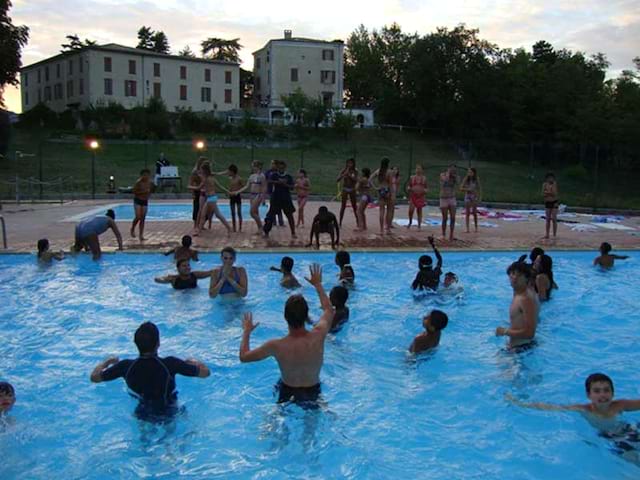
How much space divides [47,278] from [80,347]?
11.6ft

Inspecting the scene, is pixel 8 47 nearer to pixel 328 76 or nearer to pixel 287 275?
pixel 328 76

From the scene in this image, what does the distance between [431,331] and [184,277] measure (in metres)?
4.44

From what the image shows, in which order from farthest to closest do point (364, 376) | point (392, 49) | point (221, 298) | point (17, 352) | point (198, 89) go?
point (392, 49)
point (198, 89)
point (221, 298)
point (17, 352)
point (364, 376)

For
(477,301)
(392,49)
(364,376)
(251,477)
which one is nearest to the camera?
(251,477)

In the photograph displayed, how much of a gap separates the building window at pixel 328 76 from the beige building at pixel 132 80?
30.6 feet

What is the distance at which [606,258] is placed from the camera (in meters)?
11.9

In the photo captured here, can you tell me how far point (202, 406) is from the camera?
6004mm

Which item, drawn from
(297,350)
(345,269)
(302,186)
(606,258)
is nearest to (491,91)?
(302,186)

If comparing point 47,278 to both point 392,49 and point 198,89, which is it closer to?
point 198,89

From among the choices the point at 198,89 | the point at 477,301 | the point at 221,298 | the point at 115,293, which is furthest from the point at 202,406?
the point at 198,89

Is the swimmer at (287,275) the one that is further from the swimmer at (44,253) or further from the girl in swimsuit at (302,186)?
the girl in swimsuit at (302,186)

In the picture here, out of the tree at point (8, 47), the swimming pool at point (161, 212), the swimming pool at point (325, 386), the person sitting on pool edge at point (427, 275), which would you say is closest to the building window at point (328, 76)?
the tree at point (8, 47)

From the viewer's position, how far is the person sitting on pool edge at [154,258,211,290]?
31.6ft

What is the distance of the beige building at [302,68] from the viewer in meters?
64.4
